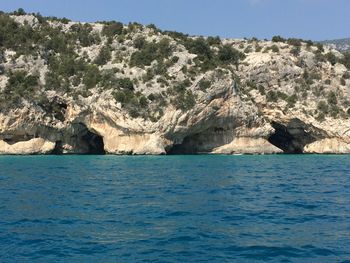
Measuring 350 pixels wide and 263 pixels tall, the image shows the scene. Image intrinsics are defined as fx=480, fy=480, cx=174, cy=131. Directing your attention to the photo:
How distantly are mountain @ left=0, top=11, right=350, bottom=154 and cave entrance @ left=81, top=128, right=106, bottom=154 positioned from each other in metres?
0.15

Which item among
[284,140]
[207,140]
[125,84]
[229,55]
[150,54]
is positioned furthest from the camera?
[229,55]

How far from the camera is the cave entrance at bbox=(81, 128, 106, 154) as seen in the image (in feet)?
212

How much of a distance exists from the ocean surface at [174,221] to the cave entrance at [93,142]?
129 ft

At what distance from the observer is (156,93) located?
204 ft

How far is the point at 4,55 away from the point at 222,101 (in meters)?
31.9

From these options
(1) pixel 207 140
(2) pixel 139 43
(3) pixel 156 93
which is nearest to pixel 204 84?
(3) pixel 156 93

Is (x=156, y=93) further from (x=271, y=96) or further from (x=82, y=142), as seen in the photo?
(x=271, y=96)

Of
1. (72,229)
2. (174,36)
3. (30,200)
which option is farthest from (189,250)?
(174,36)

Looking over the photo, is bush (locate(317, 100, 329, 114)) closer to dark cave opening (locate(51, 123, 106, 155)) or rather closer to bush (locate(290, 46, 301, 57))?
bush (locate(290, 46, 301, 57))

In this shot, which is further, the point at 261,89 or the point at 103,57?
the point at 261,89

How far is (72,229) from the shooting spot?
45.4 ft

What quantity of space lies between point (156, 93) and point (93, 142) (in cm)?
1170

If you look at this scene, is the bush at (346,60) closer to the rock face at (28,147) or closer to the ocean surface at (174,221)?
the rock face at (28,147)

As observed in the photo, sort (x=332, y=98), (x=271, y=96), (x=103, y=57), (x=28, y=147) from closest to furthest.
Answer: (x=28, y=147) → (x=103, y=57) → (x=271, y=96) → (x=332, y=98)
